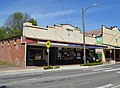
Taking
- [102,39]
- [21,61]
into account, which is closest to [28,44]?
[21,61]

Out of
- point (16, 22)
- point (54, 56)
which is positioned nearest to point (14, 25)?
point (16, 22)

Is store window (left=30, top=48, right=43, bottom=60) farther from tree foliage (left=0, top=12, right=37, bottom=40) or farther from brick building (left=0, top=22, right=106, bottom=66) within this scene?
tree foliage (left=0, top=12, right=37, bottom=40)

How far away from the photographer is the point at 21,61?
29453 mm

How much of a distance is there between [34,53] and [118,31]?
1123 inches

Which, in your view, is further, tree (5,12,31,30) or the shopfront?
tree (5,12,31,30)

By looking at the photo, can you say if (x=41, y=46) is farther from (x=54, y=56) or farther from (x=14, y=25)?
(x=14, y=25)

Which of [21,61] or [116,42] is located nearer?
[21,61]

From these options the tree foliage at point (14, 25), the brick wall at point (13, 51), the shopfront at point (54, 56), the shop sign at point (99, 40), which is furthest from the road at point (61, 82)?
the tree foliage at point (14, 25)

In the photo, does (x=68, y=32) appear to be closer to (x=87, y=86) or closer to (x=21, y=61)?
(x=21, y=61)

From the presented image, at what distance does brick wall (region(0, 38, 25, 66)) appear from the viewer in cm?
2942

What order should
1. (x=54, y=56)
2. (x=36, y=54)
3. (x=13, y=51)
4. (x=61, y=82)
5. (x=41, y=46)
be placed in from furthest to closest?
(x=54, y=56) → (x=41, y=46) → (x=36, y=54) → (x=13, y=51) → (x=61, y=82)

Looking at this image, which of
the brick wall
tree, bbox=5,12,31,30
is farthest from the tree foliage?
the brick wall

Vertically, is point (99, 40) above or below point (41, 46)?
above

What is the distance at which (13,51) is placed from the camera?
31.1m
